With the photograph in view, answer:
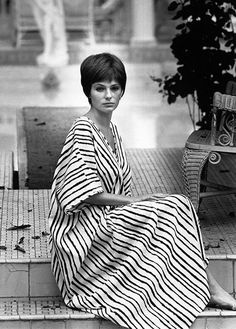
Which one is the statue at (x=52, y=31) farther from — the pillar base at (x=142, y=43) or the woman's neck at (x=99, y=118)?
the woman's neck at (x=99, y=118)

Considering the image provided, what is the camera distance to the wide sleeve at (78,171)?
4992 millimetres

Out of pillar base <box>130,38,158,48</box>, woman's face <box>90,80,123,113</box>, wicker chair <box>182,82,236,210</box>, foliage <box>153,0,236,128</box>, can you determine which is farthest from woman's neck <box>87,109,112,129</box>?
pillar base <box>130,38,158,48</box>

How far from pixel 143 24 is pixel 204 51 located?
11612mm

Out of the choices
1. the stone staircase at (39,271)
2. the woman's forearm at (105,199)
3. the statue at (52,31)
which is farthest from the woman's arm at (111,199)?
the statue at (52,31)

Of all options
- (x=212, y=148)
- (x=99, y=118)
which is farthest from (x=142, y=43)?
(x=99, y=118)

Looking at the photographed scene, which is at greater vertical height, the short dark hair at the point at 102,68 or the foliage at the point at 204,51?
the short dark hair at the point at 102,68

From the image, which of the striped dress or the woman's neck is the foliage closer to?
the woman's neck

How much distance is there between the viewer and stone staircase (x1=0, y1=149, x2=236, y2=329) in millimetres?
4992

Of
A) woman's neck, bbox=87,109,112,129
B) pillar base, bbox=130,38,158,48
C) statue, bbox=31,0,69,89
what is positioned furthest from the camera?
pillar base, bbox=130,38,158,48

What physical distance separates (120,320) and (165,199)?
1.81 feet

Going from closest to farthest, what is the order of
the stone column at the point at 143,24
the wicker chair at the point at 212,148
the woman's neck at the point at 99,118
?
the woman's neck at the point at 99,118 < the wicker chair at the point at 212,148 < the stone column at the point at 143,24

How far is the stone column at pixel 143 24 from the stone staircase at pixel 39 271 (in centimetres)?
1302

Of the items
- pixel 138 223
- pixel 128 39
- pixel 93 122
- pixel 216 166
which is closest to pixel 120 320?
pixel 138 223

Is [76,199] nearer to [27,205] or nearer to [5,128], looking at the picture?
[27,205]
